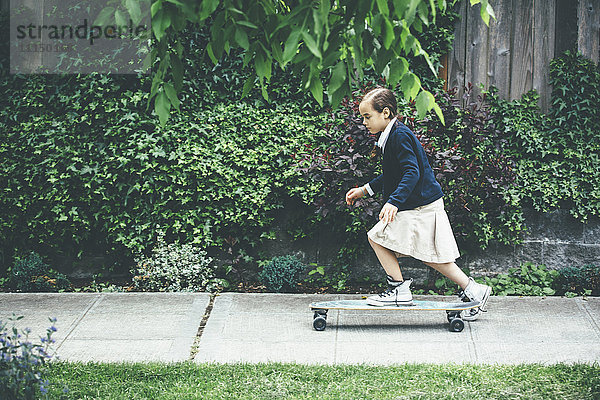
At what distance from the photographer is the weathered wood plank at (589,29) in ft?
21.3

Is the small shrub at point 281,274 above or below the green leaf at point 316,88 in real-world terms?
below

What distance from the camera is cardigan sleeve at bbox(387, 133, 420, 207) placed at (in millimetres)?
4531

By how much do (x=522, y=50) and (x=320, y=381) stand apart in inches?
168

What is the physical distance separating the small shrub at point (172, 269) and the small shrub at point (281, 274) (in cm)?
56

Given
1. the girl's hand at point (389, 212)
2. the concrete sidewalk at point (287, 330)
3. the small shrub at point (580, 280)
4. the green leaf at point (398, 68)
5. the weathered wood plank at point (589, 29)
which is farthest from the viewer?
the weathered wood plank at point (589, 29)

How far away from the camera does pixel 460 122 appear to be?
627 cm

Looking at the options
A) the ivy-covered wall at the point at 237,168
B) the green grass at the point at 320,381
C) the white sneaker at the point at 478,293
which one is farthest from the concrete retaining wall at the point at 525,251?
Result: the green grass at the point at 320,381

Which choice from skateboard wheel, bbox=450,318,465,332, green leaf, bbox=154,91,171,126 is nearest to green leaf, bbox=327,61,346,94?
green leaf, bbox=154,91,171,126

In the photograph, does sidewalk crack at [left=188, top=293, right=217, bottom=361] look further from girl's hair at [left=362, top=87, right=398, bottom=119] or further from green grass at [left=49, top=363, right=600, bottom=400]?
girl's hair at [left=362, top=87, right=398, bottom=119]

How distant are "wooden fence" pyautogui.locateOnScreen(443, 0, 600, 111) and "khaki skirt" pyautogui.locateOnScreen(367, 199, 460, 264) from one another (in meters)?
2.31

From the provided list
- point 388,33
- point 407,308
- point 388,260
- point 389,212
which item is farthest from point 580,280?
point 388,33

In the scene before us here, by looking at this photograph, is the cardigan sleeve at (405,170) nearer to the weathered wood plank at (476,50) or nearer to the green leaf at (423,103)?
the green leaf at (423,103)

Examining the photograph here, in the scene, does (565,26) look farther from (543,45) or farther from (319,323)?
(319,323)

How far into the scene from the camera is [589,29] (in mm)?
6512
